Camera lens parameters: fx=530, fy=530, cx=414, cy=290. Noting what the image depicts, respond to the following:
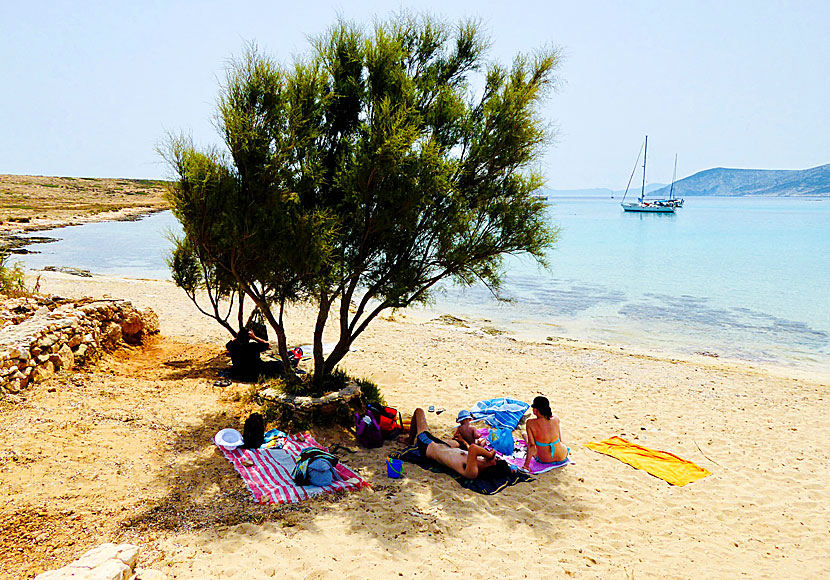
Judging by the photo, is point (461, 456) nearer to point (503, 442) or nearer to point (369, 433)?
point (503, 442)

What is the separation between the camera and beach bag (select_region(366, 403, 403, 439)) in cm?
782

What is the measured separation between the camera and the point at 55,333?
28.6 feet

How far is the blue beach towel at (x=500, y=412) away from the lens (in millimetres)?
8727

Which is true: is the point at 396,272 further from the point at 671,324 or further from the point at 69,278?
the point at 69,278

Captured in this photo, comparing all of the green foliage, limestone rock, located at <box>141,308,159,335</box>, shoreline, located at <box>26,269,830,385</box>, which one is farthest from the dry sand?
shoreline, located at <box>26,269,830,385</box>

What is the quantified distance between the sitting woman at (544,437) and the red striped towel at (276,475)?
2.39 m

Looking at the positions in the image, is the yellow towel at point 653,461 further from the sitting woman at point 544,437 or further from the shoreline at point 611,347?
the shoreline at point 611,347

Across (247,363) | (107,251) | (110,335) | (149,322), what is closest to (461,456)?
(247,363)

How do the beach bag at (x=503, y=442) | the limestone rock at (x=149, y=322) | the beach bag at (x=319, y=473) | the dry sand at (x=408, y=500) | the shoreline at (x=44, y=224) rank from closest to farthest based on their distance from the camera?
the dry sand at (x=408, y=500) < the beach bag at (x=319, y=473) < the beach bag at (x=503, y=442) < the limestone rock at (x=149, y=322) < the shoreline at (x=44, y=224)

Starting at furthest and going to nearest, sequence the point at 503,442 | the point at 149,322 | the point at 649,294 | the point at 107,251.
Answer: the point at 107,251 → the point at 649,294 → the point at 149,322 → the point at 503,442

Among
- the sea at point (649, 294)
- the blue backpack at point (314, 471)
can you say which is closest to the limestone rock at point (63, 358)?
the sea at point (649, 294)

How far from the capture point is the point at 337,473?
21.4 feet

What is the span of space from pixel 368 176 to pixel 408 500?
4.02m

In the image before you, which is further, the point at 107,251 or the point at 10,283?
the point at 107,251
